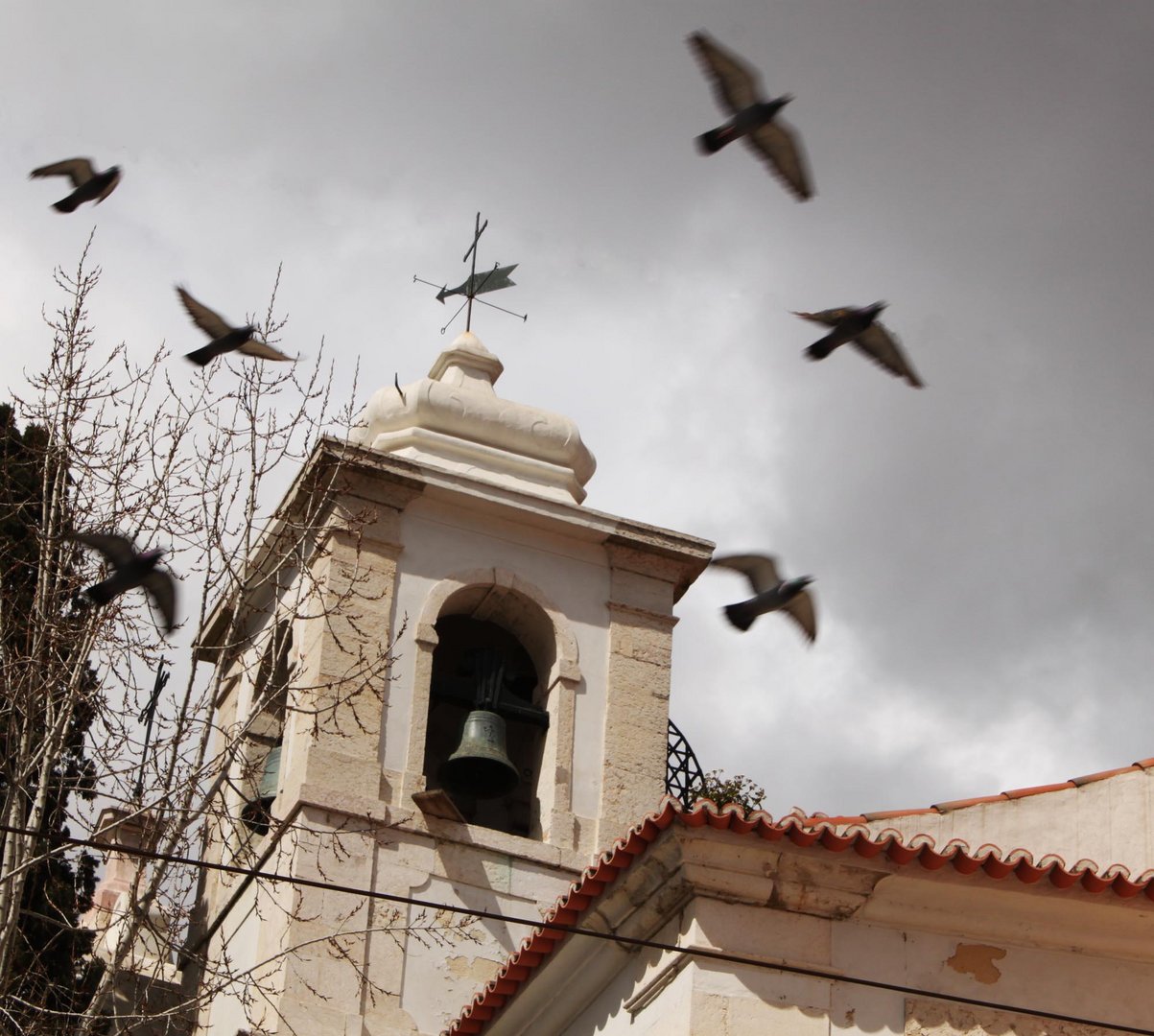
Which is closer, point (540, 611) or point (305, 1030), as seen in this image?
point (305, 1030)

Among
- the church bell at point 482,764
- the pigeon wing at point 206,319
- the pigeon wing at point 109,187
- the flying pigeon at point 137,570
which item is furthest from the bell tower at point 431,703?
the pigeon wing at point 109,187

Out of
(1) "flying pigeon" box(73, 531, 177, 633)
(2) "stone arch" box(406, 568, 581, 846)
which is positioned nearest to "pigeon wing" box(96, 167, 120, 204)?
(1) "flying pigeon" box(73, 531, 177, 633)

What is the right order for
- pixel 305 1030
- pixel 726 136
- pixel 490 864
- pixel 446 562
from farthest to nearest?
1. pixel 446 562
2. pixel 490 864
3. pixel 305 1030
4. pixel 726 136

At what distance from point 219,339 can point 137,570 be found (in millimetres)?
1598

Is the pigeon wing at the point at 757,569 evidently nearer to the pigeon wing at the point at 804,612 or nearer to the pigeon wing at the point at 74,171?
the pigeon wing at the point at 804,612

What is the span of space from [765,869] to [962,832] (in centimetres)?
174

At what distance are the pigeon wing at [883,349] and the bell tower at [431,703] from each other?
Result: 328 cm

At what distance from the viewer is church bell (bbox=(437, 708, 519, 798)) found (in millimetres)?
14062

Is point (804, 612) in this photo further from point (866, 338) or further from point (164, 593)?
point (164, 593)

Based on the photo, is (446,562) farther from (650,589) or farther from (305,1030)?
(305,1030)

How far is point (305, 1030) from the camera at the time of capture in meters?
12.8

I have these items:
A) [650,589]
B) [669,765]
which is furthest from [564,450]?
[669,765]

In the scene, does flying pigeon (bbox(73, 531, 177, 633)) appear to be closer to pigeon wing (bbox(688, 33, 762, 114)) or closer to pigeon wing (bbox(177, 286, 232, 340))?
A: pigeon wing (bbox(177, 286, 232, 340))

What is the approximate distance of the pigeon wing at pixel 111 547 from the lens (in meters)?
10.6
